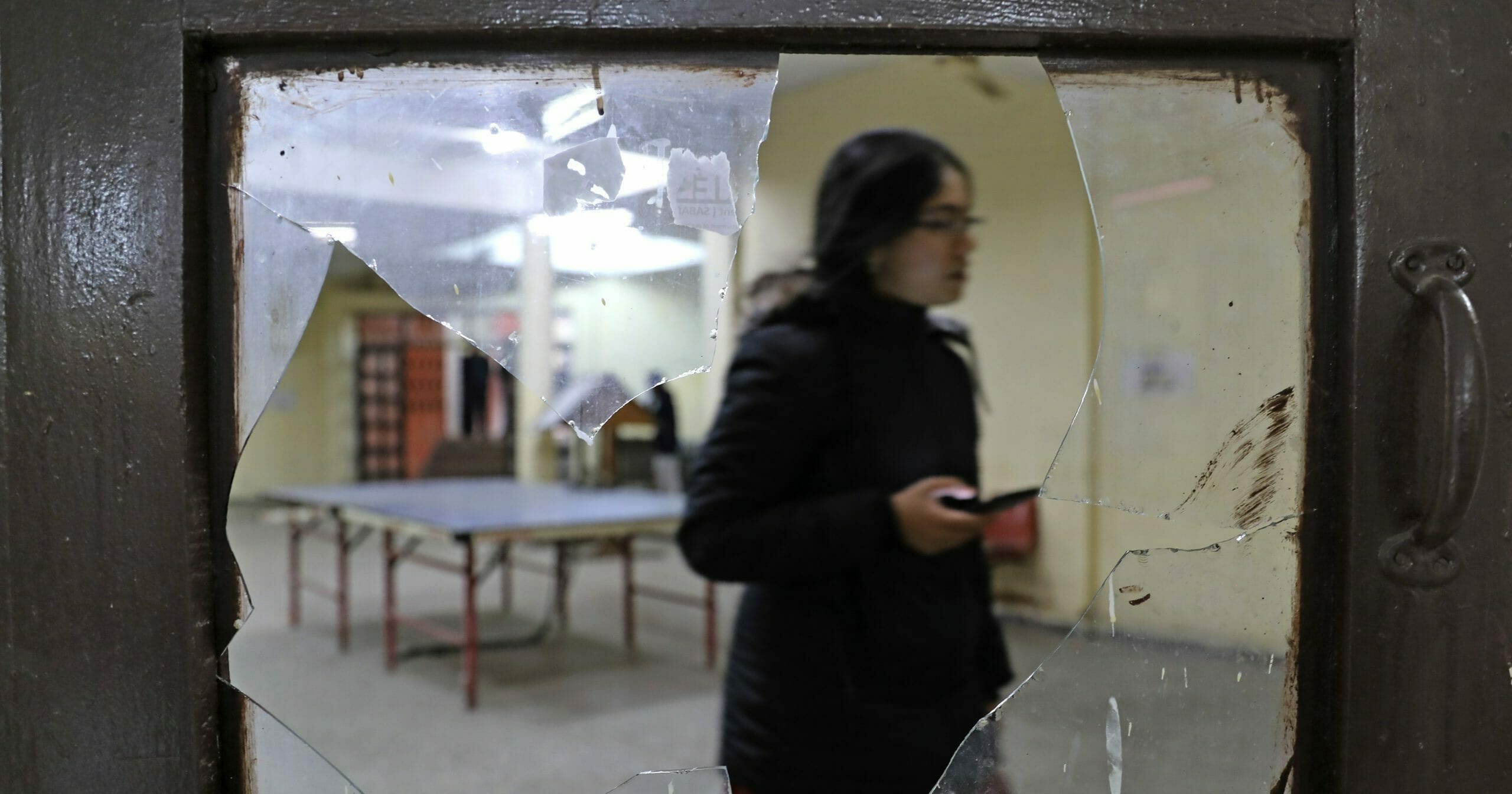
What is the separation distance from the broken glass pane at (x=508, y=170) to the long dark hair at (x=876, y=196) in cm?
59

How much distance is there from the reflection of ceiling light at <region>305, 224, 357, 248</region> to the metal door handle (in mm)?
769

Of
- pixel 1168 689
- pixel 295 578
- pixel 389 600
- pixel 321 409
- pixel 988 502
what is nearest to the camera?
pixel 1168 689

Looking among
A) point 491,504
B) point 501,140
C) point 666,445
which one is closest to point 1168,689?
point 501,140

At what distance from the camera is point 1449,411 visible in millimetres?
664

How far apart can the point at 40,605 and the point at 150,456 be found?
137mm

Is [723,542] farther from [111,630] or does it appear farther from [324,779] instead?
[111,630]

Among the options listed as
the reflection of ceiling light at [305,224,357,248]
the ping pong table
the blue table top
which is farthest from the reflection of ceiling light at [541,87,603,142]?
the ping pong table

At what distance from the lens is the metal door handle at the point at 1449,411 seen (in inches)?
26.0

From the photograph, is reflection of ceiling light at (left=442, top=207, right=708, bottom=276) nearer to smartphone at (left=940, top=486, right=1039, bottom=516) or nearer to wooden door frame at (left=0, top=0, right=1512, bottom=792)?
wooden door frame at (left=0, top=0, right=1512, bottom=792)

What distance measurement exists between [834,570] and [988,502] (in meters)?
0.21

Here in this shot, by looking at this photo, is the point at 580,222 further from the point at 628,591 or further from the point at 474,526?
the point at 628,591

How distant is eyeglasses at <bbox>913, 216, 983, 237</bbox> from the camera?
132 cm

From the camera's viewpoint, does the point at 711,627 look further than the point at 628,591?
No

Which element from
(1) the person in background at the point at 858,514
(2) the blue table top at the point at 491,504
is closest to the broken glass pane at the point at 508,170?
(1) the person in background at the point at 858,514
